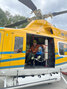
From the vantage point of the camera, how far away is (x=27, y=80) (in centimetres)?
374

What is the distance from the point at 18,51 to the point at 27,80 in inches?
48.3

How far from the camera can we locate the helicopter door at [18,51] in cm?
348

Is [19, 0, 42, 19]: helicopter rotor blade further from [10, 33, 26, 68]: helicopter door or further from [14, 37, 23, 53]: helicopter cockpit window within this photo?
[14, 37, 23, 53]: helicopter cockpit window

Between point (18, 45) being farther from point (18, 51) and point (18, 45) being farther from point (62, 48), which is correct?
point (62, 48)

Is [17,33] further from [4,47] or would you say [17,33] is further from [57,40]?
[57,40]

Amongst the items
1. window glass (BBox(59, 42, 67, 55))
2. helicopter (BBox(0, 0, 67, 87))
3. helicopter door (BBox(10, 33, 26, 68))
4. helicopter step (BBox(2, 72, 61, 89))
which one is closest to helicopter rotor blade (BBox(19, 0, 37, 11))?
helicopter (BBox(0, 0, 67, 87))

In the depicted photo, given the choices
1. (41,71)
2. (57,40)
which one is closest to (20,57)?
(41,71)

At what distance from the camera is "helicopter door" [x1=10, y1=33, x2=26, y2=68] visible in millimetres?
3480

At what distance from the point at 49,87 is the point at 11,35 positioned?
3229mm

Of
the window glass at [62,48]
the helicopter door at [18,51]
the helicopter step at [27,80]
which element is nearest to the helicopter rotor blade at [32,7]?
the helicopter door at [18,51]

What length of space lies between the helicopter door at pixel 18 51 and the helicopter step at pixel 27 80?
544 millimetres

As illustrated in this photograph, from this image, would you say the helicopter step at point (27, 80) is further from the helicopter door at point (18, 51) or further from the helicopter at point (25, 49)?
the helicopter door at point (18, 51)

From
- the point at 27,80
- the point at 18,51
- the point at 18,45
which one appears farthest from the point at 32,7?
the point at 27,80

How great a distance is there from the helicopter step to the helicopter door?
54 cm
